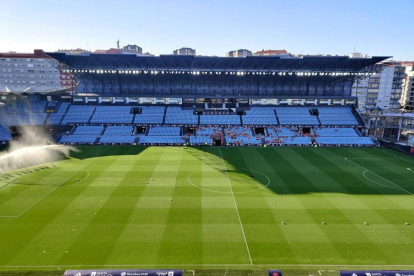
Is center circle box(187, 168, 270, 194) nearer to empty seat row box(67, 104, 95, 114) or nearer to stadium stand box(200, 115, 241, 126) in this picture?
stadium stand box(200, 115, 241, 126)

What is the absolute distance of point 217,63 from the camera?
62.1 metres

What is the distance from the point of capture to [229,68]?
210 ft

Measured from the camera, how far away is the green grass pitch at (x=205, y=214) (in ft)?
60.4

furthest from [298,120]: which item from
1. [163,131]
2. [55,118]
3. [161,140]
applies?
[55,118]

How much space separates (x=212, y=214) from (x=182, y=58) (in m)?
45.2

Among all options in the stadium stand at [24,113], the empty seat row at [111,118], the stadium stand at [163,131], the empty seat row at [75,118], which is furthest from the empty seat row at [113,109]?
the stadium stand at [24,113]

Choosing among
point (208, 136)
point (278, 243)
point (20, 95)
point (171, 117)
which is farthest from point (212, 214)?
point (20, 95)

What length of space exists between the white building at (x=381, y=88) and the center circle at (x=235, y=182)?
93.2 metres

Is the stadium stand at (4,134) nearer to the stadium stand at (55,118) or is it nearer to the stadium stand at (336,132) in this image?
the stadium stand at (55,118)

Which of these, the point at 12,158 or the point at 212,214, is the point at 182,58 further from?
the point at 212,214

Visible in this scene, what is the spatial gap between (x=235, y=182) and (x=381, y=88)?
4206 inches

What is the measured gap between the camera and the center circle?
30531mm

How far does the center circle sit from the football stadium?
0.30 m

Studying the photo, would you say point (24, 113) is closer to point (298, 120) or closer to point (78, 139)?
point (78, 139)
